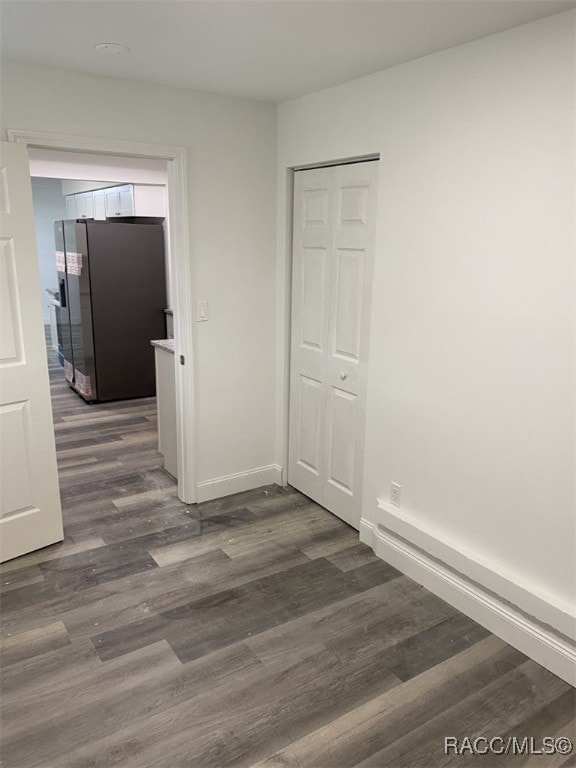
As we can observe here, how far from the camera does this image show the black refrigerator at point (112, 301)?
529cm

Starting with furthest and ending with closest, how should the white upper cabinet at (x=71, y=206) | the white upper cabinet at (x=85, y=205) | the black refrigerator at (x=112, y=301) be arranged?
1. the white upper cabinet at (x=71, y=206)
2. the white upper cabinet at (x=85, y=205)
3. the black refrigerator at (x=112, y=301)

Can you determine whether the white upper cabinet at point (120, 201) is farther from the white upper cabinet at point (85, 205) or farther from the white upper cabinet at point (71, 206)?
the white upper cabinet at point (71, 206)

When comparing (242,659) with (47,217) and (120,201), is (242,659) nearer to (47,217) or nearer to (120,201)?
(120,201)

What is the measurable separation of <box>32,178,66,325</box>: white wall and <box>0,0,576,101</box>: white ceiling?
6122 mm

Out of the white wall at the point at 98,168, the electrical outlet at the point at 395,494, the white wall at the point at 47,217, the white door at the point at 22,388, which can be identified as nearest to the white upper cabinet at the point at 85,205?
the white wall at the point at 47,217

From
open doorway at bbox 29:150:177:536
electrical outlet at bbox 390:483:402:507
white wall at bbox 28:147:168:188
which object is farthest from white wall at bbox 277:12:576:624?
white wall at bbox 28:147:168:188

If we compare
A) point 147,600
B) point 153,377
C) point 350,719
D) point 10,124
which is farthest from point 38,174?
point 350,719

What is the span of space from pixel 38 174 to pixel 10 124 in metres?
3.05

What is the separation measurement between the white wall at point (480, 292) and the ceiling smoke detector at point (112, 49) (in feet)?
3.53

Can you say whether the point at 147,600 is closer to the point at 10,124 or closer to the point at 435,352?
the point at 435,352

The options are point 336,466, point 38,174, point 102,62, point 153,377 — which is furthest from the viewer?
point 153,377

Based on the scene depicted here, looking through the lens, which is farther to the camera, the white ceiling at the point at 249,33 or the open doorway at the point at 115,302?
the open doorway at the point at 115,302

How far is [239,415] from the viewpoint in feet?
11.8

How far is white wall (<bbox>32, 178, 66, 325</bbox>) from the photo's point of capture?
8117 millimetres
